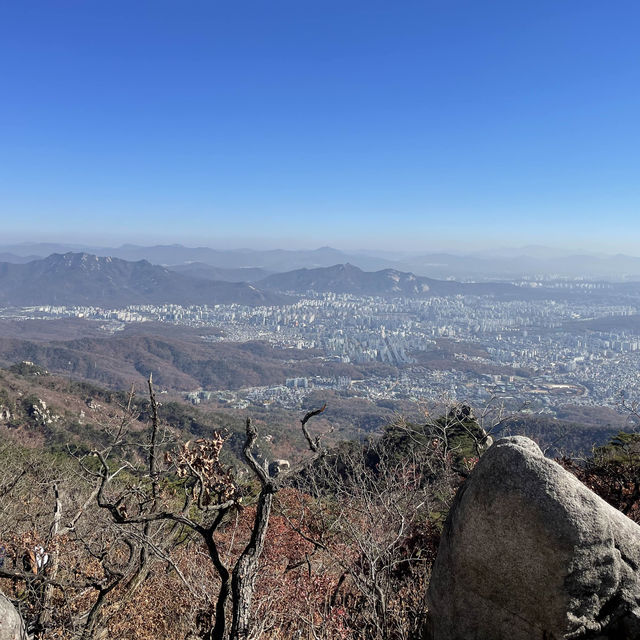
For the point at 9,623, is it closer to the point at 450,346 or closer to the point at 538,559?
the point at 538,559

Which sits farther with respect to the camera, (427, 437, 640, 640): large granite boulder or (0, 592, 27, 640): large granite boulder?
(0, 592, 27, 640): large granite boulder

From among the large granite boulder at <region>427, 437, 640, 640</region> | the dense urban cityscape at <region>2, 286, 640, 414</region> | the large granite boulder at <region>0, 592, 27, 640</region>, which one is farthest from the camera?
the dense urban cityscape at <region>2, 286, 640, 414</region>

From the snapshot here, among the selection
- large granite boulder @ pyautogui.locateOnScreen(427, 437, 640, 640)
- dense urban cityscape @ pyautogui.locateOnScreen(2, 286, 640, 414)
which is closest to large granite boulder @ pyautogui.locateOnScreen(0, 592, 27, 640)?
large granite boulder @ pyautogui.locateOnScreen(427, 437, 640, 640)

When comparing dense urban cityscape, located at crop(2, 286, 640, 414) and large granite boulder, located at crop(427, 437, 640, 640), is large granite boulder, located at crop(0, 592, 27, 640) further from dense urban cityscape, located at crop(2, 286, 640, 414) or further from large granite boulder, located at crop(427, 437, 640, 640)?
→ dense urban cityscape, located at crop(2, 286, 640, 414)

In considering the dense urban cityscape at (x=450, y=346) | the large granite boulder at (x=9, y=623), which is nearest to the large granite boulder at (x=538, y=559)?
the large granite boulder at (x=9, y=623)

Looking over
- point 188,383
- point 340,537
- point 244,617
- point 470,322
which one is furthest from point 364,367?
point 244,617

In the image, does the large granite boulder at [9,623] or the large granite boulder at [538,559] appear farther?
the large granite boulder at [9,623]

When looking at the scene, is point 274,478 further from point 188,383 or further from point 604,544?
point 188,383

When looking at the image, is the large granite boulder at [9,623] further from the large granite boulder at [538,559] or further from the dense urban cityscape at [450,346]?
Result: the dense urban cityscape at [450,346]

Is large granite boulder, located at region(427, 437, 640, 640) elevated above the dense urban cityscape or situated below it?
above
